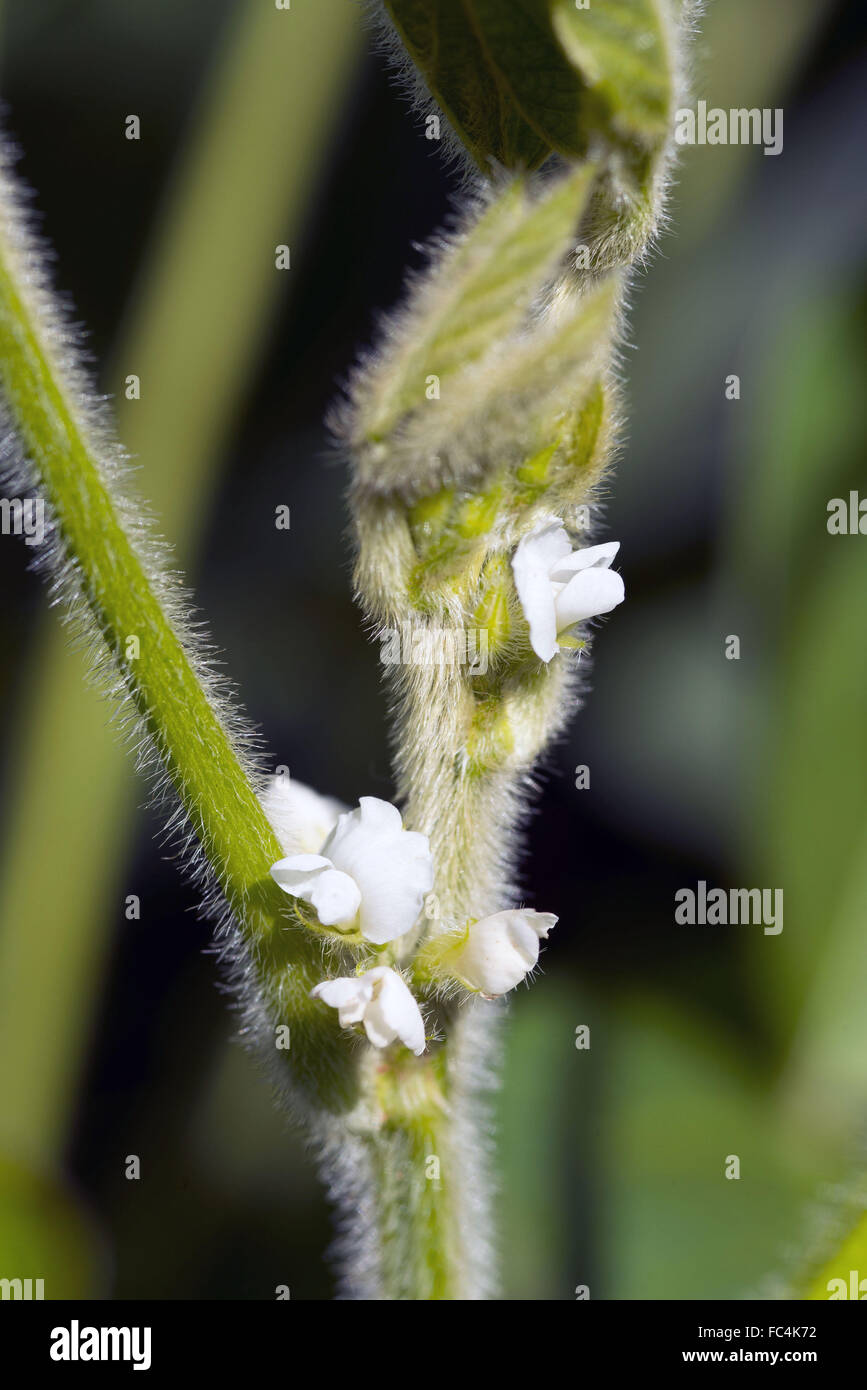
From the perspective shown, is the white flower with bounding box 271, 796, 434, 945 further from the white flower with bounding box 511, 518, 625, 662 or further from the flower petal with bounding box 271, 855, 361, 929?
the white flower with bounding box 511, 518, 625, 662

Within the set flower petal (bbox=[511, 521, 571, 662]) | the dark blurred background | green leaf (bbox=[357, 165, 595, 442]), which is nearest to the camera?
green leaf (bbox=[357, 165, 595, 442])

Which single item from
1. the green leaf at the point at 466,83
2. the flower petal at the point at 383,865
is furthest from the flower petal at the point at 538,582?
the green leaf at the point at 466,83

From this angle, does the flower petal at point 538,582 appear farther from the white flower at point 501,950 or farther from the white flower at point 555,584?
the white flower at point 501,950

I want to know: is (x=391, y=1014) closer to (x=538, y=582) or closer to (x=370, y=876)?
(x=370, y=876)

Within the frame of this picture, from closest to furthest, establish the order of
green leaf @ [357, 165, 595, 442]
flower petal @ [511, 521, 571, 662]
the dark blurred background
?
1. green leaf @ [357, 165, 595, 442]
2. flower petal @ [511, 521, 571, 662]
3. the dark blurred background

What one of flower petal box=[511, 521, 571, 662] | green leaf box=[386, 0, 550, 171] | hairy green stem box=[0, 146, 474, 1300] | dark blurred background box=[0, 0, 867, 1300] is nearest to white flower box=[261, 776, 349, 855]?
hairy green stem box=[0, 146, 474, 1300]
